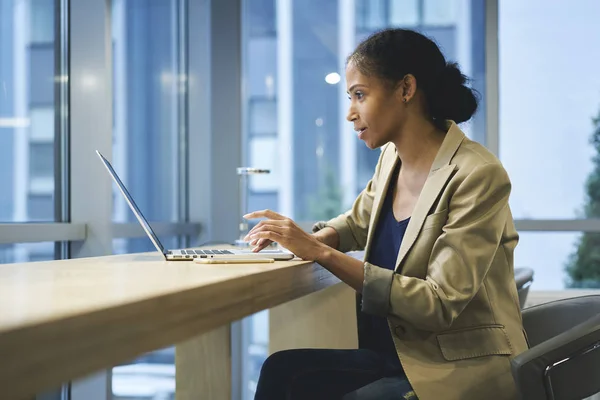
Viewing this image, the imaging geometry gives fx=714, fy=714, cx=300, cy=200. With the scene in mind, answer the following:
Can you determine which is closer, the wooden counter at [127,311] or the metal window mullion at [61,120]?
the wooden counter at [127,311]

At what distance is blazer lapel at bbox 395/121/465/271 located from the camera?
57.0 inches

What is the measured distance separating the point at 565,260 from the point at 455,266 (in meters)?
2.44

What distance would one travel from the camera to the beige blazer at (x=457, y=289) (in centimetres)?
134

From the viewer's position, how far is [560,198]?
357 centimetres

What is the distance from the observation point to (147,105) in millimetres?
3170

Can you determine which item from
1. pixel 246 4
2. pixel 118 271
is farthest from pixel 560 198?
pixel 118 271

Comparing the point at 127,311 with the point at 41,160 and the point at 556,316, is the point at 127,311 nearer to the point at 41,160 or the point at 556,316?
the point at 556,316

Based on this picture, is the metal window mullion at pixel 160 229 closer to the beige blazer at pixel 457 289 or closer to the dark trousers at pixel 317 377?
the dark trousers at pixel 317 377

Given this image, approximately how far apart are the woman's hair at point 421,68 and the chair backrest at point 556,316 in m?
0.49

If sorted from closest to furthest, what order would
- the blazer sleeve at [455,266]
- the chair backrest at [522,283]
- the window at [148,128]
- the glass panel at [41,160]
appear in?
the blazer sleeve at [455,266]
the glass panel at [41,160]
the chair backrest at [522,283]
the window at [148,128]

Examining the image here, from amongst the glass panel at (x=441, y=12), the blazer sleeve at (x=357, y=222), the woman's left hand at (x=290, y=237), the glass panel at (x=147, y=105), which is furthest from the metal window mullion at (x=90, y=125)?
the glass panel at (x=441, y=12)

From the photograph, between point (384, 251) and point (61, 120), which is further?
point (61, 120)

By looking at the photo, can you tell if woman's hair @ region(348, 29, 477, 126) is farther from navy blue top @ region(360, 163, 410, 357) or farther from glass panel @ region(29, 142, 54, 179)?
glass panel @ region(29, 142, 54, 179)

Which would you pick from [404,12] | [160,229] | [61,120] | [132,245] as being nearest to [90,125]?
[61,120]
